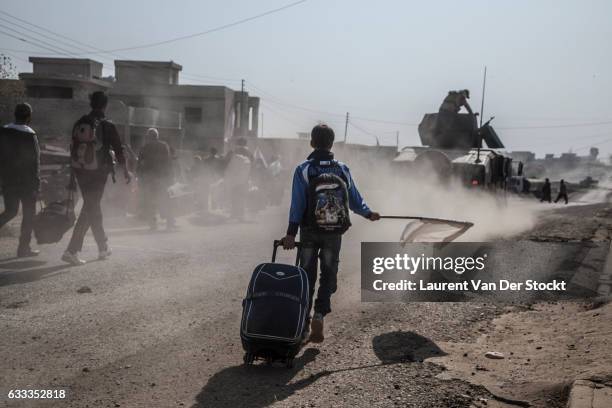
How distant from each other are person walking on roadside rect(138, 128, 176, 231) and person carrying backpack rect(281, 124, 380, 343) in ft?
23.3

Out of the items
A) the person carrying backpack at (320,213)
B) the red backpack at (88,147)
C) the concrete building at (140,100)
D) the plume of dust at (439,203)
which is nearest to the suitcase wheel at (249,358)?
the person carrying backpack at (320,213)

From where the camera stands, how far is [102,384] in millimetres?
3869

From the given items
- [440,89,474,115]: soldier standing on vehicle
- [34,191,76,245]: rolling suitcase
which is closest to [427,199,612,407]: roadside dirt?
[34,191,76,245]: rolling suitcase

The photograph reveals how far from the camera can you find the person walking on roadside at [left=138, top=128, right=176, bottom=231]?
11.6 metres

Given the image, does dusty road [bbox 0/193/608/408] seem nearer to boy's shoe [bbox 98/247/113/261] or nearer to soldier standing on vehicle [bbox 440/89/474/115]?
boy's shoe [bbox 98/247/113/261]

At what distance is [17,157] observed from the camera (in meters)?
7.97

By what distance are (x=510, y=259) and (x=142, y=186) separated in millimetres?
7051

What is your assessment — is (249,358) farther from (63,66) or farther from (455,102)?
(63,66)

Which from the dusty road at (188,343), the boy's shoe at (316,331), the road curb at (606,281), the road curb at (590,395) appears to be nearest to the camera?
the road curb at (590,395)

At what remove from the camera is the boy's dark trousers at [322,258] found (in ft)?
16.5

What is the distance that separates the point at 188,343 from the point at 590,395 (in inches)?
115

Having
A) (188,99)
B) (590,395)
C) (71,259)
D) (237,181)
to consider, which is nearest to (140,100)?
(188,99)

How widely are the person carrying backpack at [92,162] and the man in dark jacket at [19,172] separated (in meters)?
0.62

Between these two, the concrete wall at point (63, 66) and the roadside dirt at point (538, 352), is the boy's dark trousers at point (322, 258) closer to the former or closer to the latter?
the roadside dirt at point (538, 352)
